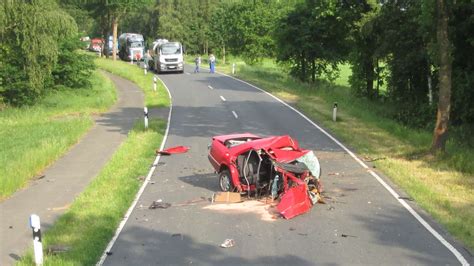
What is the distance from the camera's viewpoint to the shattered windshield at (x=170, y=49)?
156ft

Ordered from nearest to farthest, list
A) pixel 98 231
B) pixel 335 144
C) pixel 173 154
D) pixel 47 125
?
pixel 98 231
pixel 173 154
pixel 335 144
pixel 47 125

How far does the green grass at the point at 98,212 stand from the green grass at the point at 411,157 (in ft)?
20.3

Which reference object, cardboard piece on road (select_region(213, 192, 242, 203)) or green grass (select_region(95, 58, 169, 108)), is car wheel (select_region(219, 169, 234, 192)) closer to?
cardboard piece on road (select_region(213, 192, 242, 203))

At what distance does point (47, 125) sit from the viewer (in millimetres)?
22906

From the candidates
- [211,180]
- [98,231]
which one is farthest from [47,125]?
[98,231]

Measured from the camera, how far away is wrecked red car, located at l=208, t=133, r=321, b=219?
11023 millimetres

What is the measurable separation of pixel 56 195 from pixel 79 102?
683 inches

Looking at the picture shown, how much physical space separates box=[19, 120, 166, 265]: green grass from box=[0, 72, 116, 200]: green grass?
76.3 inches

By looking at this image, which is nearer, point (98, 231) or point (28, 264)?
point (28, 264)

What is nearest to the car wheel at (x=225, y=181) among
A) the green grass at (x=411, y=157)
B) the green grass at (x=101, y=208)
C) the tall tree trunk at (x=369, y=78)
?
the green grass at (x=101, y=208)

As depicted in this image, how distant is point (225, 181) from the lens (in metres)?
12.4

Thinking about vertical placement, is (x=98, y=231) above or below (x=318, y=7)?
below

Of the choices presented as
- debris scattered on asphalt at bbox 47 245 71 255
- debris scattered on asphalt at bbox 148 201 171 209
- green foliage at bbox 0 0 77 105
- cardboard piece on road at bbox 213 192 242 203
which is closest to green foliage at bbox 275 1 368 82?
green foliage at bbox 0 0 77 105

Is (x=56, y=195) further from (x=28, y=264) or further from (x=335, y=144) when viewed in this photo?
(x=335, y=144)
